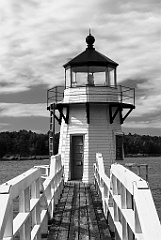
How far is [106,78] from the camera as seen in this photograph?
15.9 m

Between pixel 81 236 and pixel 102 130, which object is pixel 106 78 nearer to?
pixel 102 130

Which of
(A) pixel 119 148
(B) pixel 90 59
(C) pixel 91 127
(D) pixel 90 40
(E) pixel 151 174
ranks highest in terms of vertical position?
(D) pixel 90 40

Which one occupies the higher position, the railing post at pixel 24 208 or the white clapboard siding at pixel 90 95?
the white clapboard siding at pixel 90 95

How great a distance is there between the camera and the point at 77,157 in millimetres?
15609

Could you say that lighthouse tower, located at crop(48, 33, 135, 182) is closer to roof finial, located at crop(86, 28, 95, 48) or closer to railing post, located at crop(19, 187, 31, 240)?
roof finial, located at crop(86, 28, 95, 48)

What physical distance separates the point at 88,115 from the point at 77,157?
1778mm

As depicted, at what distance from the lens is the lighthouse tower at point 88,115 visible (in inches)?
597

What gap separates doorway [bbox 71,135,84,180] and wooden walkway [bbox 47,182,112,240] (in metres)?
5.27

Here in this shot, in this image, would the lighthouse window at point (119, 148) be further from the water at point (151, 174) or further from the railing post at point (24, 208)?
the railing post at point (24, 208)

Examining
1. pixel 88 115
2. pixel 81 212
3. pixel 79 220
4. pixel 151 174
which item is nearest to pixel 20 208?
pixel 79 220

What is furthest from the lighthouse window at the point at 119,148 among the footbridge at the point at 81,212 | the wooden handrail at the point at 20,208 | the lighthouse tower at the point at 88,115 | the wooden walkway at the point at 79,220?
the wooden handrail at the point at 20,208

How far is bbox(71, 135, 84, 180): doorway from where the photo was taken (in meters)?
15.5

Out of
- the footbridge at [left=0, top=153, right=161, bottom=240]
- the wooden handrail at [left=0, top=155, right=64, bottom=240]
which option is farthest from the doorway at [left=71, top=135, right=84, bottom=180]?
Result: the wooden handrail at [left=0, top=155, right=64, bottom=240]

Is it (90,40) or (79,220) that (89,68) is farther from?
(79,220)
